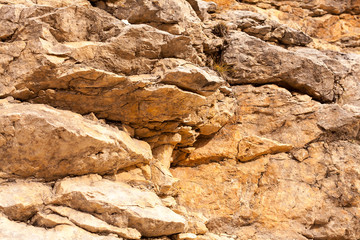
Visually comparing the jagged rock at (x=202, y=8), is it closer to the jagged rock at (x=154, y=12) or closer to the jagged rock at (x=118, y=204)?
the jagged rock at (x=154, y=12)

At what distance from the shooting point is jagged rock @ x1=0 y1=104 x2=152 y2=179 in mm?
5293

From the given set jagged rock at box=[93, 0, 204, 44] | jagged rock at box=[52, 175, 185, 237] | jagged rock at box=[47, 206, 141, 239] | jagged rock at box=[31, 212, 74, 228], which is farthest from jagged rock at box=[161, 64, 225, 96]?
jagged rock at box=[31, 212, 74, 228]

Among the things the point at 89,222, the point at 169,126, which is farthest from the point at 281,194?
the point at 89,222

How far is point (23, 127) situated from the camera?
5.27m

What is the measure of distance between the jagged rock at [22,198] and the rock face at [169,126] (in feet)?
0.07

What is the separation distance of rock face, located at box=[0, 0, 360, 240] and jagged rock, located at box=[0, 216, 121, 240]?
3 cm

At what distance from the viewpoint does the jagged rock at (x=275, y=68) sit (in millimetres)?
9516

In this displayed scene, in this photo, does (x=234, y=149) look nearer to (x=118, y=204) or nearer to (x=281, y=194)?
(x=281, y=194)

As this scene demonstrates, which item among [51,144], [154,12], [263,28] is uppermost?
[154,12]

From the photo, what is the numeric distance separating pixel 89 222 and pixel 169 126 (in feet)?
10.7

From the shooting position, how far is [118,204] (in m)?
5.32

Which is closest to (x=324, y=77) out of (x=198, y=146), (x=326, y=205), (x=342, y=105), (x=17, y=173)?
(x=342, y=105)

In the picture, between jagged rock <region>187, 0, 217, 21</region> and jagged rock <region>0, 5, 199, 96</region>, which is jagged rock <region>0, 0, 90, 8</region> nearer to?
jagged rock <region>0, 5, 199, 96</region>

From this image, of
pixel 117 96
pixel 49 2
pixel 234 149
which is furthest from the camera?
pixel 234 149
